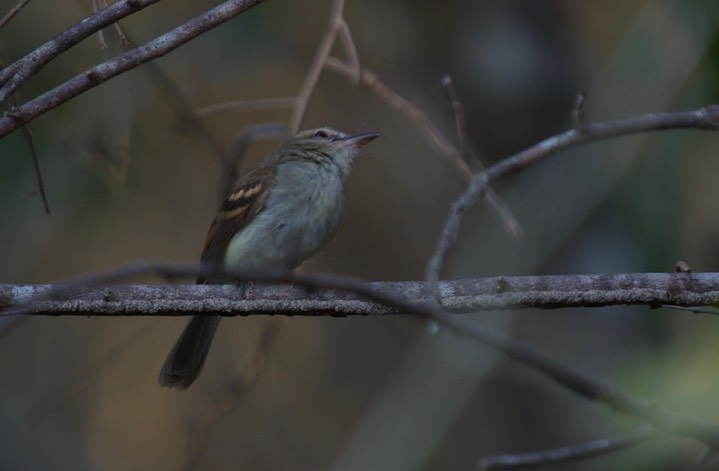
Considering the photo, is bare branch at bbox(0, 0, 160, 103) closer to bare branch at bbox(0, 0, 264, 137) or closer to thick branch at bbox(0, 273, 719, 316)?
bare branch at bbox(0, 0, 264, 137)

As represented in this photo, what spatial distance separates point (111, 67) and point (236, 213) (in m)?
1.73

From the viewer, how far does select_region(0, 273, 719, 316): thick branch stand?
11.4 ft

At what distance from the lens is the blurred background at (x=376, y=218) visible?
554 cm

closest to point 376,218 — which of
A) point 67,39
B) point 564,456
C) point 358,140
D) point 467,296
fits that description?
point 358,140

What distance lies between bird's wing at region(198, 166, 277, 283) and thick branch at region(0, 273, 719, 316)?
1464 mm

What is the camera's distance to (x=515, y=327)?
21.3ft

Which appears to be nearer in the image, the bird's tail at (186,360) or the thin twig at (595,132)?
the thin twig at (595,132)

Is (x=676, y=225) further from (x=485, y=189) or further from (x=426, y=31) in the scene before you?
(x=426, y=31)

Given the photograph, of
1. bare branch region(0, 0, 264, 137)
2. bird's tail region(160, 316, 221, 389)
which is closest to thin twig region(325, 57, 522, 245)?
bare branch region(0, 0, 264, 137)

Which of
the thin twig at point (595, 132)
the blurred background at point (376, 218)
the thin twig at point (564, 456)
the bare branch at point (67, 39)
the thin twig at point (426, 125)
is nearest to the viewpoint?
the thin twig at point (564, 456)

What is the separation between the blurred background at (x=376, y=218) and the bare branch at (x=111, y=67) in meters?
1.32

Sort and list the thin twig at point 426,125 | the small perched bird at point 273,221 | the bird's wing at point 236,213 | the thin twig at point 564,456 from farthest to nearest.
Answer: the bird's wing at point 236,213 → the small perched bird at point 273,221 → the thin twig at point 426,125 → the thin twig at point 564,456

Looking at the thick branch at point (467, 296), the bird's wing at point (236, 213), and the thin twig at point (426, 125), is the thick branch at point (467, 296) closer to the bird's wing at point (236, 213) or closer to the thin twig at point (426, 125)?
the thin twig at point (426, 125)

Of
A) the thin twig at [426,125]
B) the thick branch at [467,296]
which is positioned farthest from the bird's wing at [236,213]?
the thick branch at [467,296]
